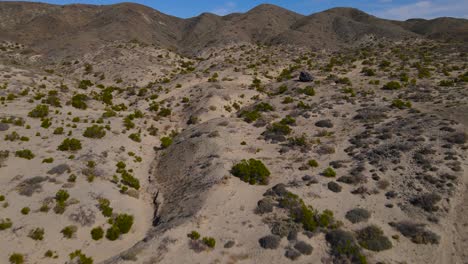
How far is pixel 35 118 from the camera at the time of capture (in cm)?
3869

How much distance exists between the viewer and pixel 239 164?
98.4 ft

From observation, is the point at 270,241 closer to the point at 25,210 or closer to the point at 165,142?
the point at 25,210

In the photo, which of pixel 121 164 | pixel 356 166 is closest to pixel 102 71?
pixel 121 164

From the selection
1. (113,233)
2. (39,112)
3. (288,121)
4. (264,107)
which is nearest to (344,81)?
(264,107)

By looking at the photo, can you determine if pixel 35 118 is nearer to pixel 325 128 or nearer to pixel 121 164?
pixel 121 164

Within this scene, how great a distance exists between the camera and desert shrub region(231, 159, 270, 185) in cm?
2872

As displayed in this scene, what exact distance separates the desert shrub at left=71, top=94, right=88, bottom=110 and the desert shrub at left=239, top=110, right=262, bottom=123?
24.4 metres

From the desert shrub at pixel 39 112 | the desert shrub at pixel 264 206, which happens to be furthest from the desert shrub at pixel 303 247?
the desert shrub at pixel 39 112

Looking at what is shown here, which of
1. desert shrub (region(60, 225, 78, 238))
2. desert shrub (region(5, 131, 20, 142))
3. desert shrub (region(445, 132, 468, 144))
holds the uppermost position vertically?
desert shrub (region(5, 131, 20, 142))

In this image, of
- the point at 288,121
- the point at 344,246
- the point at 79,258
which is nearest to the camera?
the point at 344,246

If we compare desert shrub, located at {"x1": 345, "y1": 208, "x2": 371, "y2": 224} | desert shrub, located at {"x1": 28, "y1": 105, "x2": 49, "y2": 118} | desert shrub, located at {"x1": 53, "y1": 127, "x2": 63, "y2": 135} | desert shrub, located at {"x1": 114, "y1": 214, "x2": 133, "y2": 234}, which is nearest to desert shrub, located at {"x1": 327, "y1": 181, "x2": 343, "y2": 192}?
desert shrub, located at {"x1": 345, "y1": 208, "x2": 371, "y2": 224}

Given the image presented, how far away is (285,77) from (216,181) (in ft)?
137

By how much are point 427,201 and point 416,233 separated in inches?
147

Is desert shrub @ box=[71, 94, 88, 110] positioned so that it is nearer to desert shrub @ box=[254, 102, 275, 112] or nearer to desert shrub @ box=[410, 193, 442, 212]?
desert shrub @ box=[254, 102, 275, 112]
